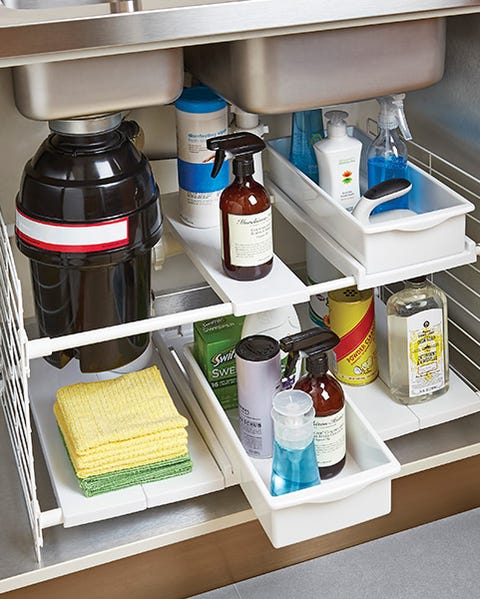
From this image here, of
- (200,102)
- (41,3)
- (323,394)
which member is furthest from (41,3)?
(323,394)

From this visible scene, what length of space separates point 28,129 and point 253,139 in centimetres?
50

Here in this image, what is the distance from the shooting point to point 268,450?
155cm

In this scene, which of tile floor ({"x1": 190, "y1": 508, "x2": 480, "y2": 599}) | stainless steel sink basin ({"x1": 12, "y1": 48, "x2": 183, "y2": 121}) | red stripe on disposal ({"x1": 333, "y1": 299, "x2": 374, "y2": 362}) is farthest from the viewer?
red stripe on disposal ({"x1": 333, "y1": 299, "x2": 374, "y2": 362})

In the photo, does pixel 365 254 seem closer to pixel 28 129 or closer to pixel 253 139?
pixel 253 139

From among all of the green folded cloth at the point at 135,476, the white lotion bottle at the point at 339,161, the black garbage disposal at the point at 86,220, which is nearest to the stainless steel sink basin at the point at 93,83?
the black garbage disposal at the point at 86,220

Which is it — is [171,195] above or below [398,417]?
above

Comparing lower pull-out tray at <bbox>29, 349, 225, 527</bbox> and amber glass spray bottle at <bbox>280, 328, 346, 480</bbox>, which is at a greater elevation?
amber glass spray bottle at <bbox>280, 328, 346, 480</bbox>

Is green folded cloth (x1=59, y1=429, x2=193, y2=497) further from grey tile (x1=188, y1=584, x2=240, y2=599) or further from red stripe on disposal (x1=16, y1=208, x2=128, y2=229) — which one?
A: red stripe on disposal (x1=16, y1=208, x2=128, y2=229)

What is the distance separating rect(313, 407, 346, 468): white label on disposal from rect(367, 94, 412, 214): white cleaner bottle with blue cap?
1.18 feet

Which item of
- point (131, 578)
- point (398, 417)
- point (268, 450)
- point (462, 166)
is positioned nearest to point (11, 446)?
point (131, 578)

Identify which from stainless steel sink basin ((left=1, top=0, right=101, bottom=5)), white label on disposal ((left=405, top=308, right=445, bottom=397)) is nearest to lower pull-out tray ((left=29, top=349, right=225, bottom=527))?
white label on disposal ((left=405, top=308, right=445, bottom=397))

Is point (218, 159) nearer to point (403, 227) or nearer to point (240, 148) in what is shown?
point (240, 148)

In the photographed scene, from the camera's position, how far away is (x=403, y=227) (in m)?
1.47

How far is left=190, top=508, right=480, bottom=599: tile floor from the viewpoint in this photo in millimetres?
1588
